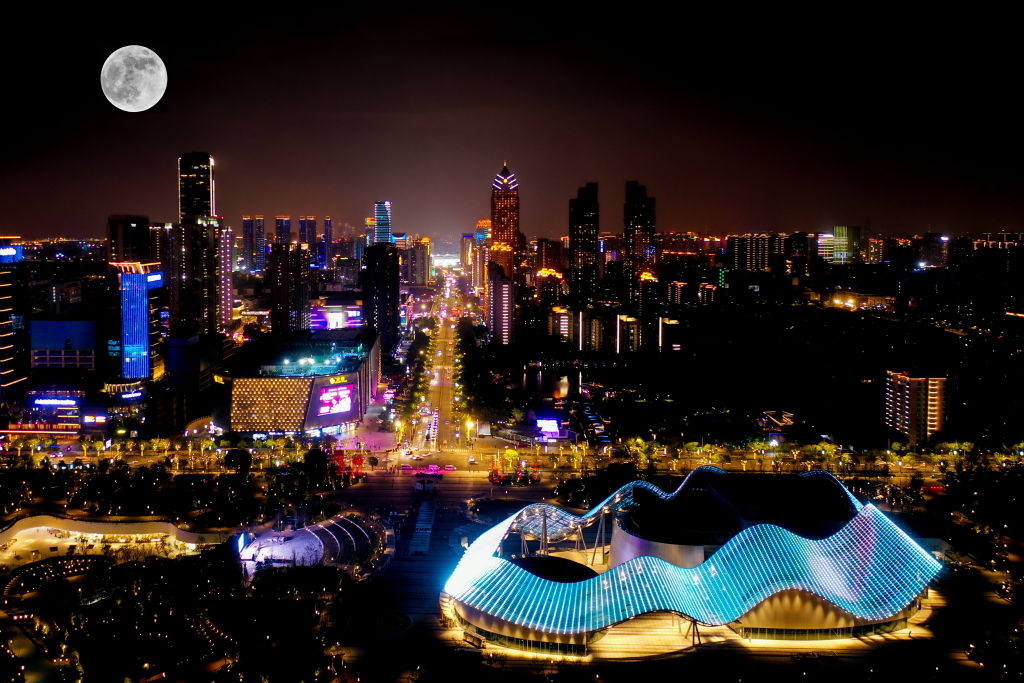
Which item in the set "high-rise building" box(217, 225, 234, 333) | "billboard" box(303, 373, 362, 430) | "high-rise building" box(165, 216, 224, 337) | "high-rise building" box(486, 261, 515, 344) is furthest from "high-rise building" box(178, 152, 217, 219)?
"billboard" box(303, 373, 362, 430)

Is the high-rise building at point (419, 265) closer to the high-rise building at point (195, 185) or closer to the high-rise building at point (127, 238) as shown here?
the high-rise building at point (195, 185)

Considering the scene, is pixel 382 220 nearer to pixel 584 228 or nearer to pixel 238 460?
pixel 584 228

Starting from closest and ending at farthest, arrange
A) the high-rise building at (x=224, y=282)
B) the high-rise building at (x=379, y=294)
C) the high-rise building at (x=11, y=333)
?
the high-rise building at (x=11, y=333) → the high-rise building at (x=379, y=294) → the high-rise building at (x=224, y=282)

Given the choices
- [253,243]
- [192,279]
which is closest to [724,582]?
[192,279]

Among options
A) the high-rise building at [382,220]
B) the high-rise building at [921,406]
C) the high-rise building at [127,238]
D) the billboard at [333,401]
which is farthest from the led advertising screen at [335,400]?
the high-rise building at [382,220]

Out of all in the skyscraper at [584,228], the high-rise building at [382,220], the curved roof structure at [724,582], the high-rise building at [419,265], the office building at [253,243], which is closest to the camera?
the curved roof structure at [724,582]

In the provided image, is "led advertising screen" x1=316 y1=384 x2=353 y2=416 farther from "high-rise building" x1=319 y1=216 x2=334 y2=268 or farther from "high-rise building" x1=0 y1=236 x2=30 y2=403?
"high-rise building" x1=319 y1=216 x2=334 y2=268

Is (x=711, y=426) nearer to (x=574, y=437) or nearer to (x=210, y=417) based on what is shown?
(x=574, y=437)
